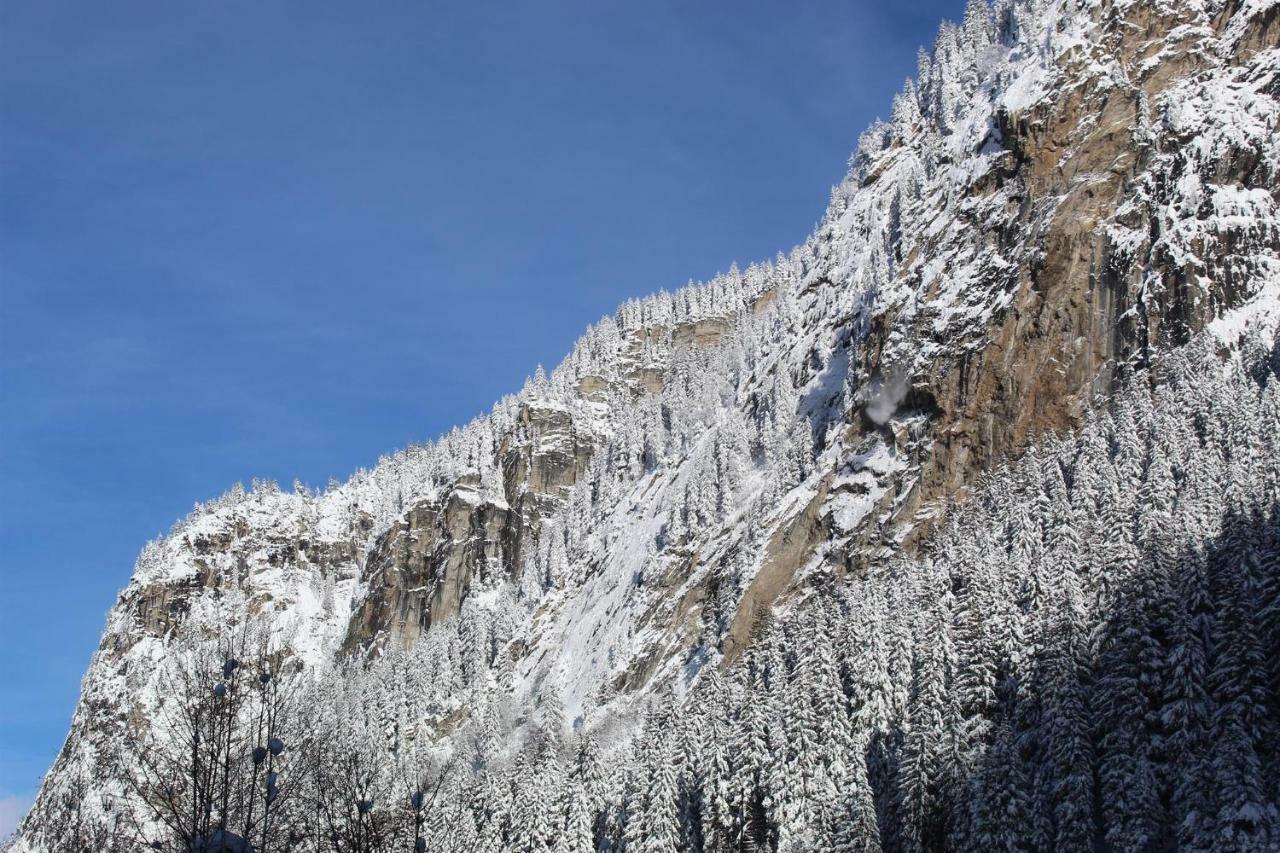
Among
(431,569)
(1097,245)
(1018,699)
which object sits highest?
(431,569)

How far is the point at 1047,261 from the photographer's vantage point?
10419cm

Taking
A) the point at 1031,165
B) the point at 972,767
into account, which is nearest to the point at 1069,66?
the point at 1031,165

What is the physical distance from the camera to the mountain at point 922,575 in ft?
161

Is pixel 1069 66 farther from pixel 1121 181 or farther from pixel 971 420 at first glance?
pixel 971 420

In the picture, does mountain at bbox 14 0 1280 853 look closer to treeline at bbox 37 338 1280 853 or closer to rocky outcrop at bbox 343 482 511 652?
treeline at bbox 37 338 1280 853

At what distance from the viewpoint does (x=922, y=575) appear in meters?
79.9

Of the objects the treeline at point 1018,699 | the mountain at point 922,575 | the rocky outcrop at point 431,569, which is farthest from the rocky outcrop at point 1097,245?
the rocky outcrop at point 431,569

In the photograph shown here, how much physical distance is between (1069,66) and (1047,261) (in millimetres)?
28343

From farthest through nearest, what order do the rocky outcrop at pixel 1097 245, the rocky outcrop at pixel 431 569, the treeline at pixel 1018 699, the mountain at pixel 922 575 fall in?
the rocky outcrop at pixel 431 569 < the rocky outcrop at pixel 1097 245 < the treeline at pixel 1018 699 < the mountain at pixel 922 575

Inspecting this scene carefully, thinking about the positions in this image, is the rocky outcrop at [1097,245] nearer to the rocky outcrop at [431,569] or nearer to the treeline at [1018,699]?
the treeline at [1018,699]

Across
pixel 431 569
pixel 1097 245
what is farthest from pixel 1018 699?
pixel 431 569

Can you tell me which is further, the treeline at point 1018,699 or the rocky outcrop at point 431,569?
the rocky outcrop at point 431,569

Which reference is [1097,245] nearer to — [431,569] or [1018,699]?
[1018,699]

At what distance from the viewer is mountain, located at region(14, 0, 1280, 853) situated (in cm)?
4912
